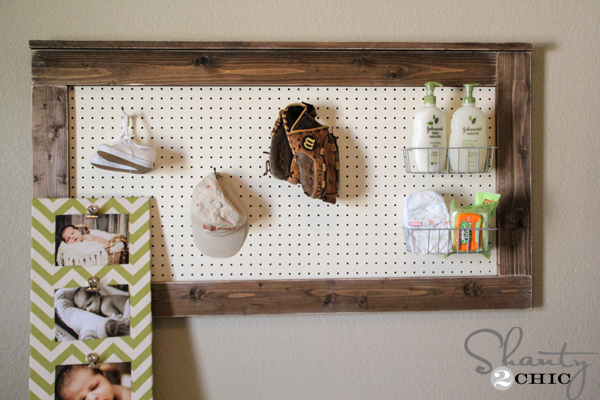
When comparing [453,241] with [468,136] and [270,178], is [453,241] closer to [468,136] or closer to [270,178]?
[468,136]

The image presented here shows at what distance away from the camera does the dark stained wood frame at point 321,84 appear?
130 cm

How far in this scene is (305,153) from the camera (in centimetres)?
125

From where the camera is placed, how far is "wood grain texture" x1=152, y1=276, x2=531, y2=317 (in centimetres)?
133

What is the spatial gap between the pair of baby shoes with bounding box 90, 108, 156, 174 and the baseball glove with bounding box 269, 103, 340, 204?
0.41 metres

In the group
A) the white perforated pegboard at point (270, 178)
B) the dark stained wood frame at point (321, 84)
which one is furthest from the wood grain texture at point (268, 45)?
the white perforated pegboard at point (270, 178)

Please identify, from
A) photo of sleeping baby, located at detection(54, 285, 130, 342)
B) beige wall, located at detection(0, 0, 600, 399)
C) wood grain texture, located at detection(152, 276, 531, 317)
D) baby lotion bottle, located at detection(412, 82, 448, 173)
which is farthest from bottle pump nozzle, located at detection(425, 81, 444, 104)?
photo of sleeping baby, located at detection(54, 285, 130, 342)

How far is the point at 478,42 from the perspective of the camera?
1.39 metres

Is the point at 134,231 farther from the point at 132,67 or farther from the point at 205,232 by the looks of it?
the point at 132,67

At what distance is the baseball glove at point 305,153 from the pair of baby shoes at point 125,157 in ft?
1.34

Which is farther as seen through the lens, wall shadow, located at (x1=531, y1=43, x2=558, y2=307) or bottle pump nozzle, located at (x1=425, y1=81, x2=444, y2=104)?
wall shadow, located at (x1=531, y1=43, x2=558, y2=307)

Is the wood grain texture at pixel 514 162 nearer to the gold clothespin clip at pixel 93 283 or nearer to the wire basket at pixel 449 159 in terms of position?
the wire basket at pixel 449 159

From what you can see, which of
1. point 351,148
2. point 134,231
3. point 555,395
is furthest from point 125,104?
point 555,395

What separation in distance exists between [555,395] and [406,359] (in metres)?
0.60

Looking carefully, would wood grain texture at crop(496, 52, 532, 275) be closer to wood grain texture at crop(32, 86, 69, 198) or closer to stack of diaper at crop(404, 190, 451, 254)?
stack of diaper at crop(404, 190, 451, 254)
